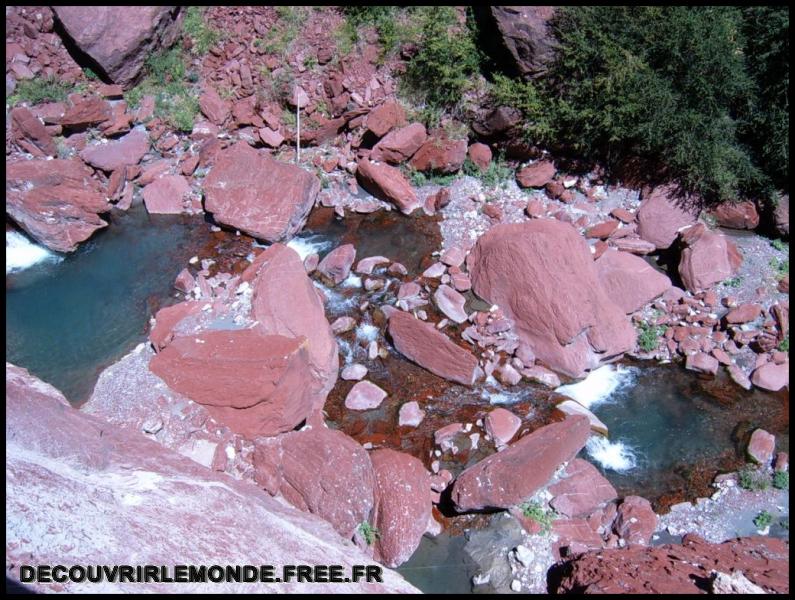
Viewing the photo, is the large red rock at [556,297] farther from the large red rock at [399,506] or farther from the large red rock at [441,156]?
the large red rock at [399,506]

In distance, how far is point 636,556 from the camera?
502 cm

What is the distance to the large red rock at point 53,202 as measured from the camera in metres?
7.65

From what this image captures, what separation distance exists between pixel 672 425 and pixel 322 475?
3.43 meters

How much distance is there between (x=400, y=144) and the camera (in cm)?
841

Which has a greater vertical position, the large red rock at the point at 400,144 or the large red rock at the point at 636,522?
the large red rock at the point at 400,144

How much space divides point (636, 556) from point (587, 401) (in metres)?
1.79

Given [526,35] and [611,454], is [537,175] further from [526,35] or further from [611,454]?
[611,454]

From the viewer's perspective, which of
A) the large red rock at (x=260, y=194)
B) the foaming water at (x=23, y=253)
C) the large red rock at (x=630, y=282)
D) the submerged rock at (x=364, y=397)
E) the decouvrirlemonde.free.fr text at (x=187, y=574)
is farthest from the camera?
the large red rock at (x=260, y=194)

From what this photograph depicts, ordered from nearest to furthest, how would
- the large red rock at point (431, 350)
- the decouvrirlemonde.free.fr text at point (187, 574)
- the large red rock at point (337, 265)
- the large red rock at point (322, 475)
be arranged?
the decouvrirlemonde.free.fr text at point (187, 574)
the large red rock at point (322, 475)
the large red rock at point (431, 350)
the large red rock at point (337, 265)

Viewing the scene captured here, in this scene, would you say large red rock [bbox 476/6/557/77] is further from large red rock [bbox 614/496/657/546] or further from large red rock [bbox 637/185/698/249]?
large red rock [bbox 614/496/657/546]

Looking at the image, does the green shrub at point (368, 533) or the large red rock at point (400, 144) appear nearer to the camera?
the green shrub at point (368, 533)

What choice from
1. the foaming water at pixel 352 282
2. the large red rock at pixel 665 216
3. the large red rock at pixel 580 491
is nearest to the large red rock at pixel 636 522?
the large red rock at pixel 580 491

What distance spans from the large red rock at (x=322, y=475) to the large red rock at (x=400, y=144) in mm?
4121

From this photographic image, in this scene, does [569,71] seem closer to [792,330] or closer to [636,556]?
[792,330]
